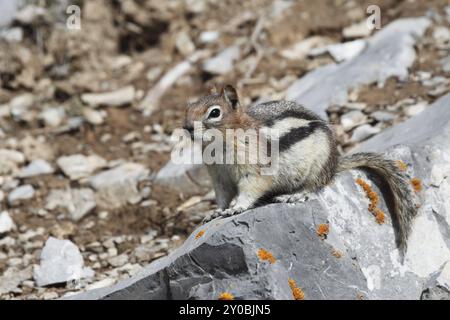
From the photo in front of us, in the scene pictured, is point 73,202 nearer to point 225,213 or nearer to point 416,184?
point 225,213

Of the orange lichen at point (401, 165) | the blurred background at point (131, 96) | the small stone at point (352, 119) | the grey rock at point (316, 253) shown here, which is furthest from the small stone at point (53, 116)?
the orange lichen at point (401, 165)

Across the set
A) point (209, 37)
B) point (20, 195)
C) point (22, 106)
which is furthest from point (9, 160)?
point (209, 37)

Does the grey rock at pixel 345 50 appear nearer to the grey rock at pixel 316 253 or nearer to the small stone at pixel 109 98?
the small stone at pixel 109 98

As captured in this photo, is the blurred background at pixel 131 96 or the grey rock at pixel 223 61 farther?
the grey rock at pixel 223 61

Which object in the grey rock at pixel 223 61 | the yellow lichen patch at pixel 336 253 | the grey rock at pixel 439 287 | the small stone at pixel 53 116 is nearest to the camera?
the yellow lichen patch at pixel 336 253

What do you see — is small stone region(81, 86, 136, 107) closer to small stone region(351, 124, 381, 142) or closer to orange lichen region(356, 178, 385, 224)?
small stone region(351, 124, 381, 142)

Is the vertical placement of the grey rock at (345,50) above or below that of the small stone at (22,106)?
above
